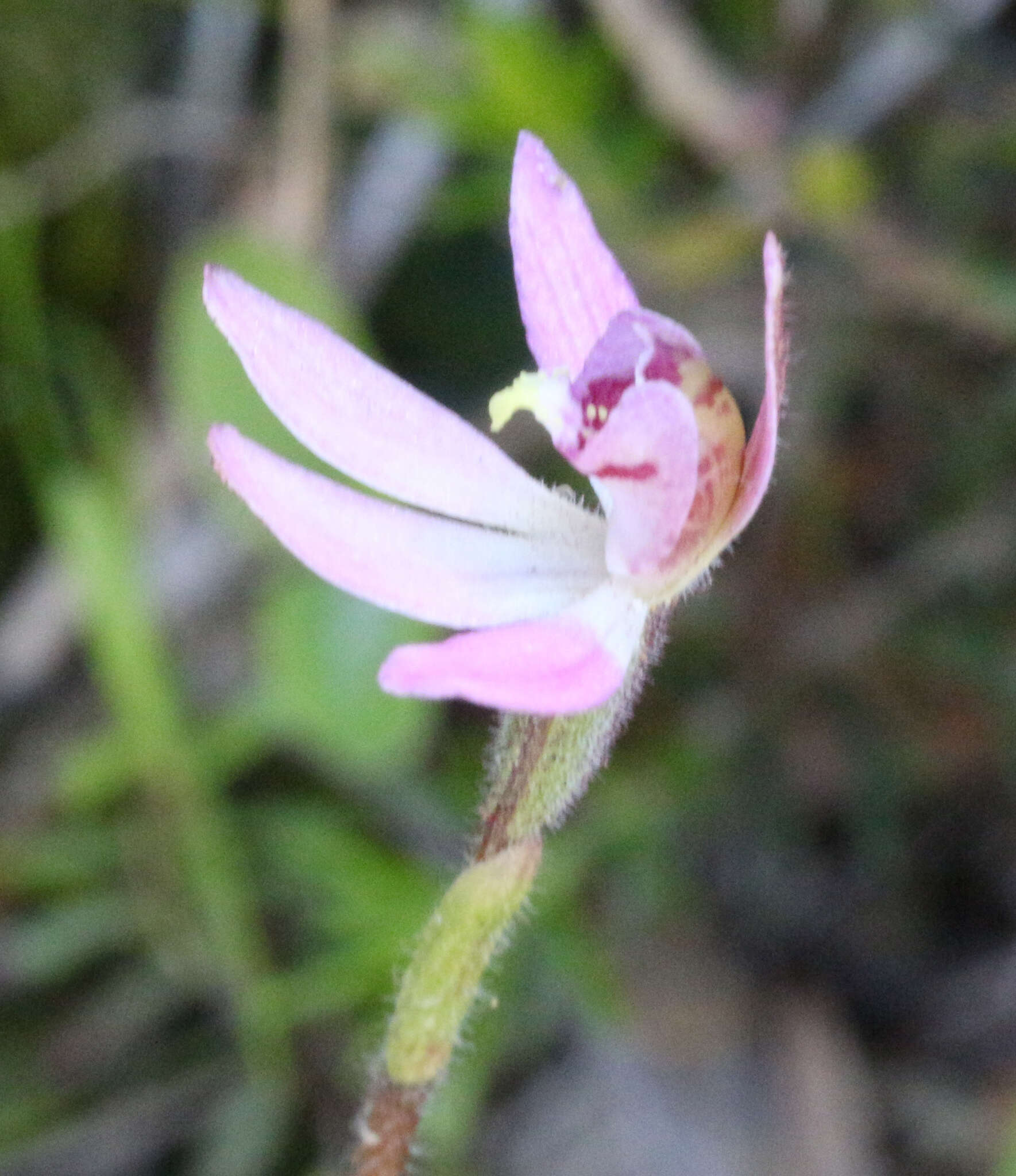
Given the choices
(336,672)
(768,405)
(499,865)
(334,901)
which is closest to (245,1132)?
(334,901)

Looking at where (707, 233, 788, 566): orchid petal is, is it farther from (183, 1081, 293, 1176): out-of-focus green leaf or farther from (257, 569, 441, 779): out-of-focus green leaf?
(183, 1081, 293, 1176): out-of-focus green leaf

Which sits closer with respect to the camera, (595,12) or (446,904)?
(446,904)

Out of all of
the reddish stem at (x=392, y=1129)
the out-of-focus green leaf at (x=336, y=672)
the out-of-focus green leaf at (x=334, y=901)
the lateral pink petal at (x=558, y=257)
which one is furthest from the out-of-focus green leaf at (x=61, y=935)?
the lateral pink petal at (x=558, y=257)

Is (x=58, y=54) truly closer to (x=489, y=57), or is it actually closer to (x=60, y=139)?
(x=60, y=139)

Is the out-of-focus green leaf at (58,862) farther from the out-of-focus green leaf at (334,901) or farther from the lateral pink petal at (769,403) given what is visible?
the lateral pink petal at (769,403)

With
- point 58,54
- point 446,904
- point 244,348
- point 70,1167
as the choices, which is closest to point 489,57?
point 58,54

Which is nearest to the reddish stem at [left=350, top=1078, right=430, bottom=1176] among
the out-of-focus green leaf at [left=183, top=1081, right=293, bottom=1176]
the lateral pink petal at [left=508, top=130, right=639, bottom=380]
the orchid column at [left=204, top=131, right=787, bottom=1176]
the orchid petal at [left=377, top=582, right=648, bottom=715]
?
the orchid column at [left=204, top=131, right=787, bottom=1176]

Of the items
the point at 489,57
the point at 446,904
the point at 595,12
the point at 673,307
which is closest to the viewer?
the point at 446,904

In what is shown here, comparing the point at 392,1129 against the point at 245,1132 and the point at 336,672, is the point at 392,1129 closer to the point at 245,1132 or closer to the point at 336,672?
the point at 336,672
